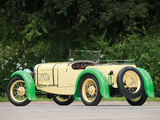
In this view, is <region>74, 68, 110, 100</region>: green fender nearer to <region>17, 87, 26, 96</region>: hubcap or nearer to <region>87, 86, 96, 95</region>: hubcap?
<region>87, 86, 96, 95</region>: hubcap

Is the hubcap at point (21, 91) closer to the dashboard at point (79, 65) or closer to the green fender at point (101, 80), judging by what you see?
the dashboard at point (79, 65)

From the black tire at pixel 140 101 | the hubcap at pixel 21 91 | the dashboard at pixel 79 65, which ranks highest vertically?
the dashboard at pixel 79 65

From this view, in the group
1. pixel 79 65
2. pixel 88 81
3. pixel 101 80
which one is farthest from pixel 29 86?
pixel 101 80

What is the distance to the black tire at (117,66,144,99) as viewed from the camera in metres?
8.65

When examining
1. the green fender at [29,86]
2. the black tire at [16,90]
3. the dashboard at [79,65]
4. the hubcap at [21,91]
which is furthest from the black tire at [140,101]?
the hubcap at [21,91]

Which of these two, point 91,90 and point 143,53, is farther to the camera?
point 143,53

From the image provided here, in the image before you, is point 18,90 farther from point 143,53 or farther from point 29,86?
point 143,53

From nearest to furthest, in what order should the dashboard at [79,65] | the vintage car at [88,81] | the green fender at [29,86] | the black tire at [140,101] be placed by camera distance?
1. the vintage car at [88,81]
2. the black tire at [140,101]
3. the dashboard at [79,65]
4. the green fender at [29,86]

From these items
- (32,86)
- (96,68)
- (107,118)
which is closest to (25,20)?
(32,86)

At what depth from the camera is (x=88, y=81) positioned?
361 inches

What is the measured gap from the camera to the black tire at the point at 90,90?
8805 millimetres

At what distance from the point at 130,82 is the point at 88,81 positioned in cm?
105

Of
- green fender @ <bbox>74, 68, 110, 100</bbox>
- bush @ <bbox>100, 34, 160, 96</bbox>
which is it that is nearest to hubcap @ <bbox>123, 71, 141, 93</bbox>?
green fender @ <bbox>74, 68, 110, 100</bbox>

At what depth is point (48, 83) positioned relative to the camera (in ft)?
33.9
